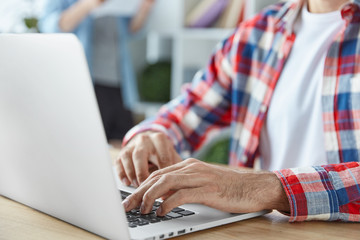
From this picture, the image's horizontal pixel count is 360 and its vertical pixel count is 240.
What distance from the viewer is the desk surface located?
2.40 feet

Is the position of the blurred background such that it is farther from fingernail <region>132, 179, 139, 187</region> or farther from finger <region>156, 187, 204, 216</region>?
finger <region>156, 187, 204, 216</region>

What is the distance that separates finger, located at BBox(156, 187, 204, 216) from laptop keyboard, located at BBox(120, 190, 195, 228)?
0.5 inches

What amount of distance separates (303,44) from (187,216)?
777 millimetres

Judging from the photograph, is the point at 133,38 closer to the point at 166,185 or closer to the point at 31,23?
the point at 31,23

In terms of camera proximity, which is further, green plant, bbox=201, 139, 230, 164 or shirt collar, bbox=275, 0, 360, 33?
green plant, bbox=201, 139, 230, 164

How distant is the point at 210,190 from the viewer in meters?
0.80

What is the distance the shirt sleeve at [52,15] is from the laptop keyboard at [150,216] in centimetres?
237

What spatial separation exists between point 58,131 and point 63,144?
18 mm

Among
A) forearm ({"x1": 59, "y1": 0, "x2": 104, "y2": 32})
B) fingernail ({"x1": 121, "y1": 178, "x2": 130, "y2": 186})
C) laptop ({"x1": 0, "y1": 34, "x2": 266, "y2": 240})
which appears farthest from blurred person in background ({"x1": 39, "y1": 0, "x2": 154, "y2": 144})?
laptop ({"x1": 0, "y1": 34, "x2": 266, "y2": 240})

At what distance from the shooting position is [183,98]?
1.56 m

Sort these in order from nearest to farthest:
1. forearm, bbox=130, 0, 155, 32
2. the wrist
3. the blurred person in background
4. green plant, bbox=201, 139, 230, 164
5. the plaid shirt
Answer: the wrist
the plaid shirt
green plant, bbox=201, 139, 230, 164
the blurred person in background
forearm, bbox=130, 0, 155, 32

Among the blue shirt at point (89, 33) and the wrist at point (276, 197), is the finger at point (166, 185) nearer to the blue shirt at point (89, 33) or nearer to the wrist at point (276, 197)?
the wrist at point (276, 197)

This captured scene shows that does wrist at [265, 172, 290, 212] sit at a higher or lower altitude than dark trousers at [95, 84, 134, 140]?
higher

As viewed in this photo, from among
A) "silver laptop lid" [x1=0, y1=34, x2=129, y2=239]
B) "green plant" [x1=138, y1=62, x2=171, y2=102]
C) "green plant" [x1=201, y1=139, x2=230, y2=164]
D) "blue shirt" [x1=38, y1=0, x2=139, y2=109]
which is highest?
"silver laptop lid" [x1=0, y1=34, x2=129, y2=239]
